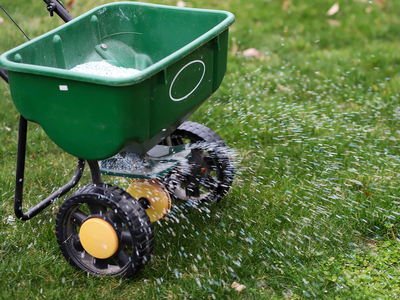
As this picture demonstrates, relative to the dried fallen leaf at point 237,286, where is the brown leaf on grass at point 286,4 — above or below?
above

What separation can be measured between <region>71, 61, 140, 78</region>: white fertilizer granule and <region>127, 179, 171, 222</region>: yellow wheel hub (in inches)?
24.0

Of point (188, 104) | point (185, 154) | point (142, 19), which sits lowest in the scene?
point (185, 154)

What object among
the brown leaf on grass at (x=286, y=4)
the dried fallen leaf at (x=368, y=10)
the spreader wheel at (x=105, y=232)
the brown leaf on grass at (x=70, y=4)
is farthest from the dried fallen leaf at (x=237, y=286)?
the brown leaf on grass at (x=70, y=4)

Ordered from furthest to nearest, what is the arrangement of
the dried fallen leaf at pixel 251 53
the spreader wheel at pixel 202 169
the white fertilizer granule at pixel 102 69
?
the dried fallen leaf at pixel 251 53, the spreader wheel at pixel 202 169, the white fertilizer granule at pixel 102 69

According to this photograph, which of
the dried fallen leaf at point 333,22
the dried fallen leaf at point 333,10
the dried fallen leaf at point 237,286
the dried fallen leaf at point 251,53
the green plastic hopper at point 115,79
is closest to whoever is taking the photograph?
the green plastic hopper at point 115,79

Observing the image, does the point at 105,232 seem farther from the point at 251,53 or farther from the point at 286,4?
the point at 286,4

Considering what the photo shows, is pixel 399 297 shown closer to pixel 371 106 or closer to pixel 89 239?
pixel 89 239

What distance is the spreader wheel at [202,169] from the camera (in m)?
2.80

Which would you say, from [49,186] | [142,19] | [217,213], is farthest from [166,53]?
[49,186]

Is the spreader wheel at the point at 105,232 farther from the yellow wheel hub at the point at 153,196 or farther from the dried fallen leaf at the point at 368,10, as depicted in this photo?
the dried fallen leaf at the point at 368,10

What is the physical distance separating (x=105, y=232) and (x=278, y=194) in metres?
1.20

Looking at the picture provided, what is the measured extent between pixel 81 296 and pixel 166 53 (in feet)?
4.70

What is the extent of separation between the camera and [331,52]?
16.0 ft

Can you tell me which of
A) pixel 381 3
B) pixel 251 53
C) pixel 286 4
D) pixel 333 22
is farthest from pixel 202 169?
pixel 381 3
